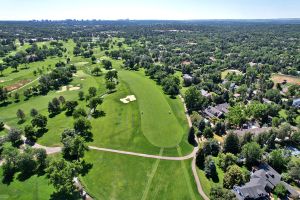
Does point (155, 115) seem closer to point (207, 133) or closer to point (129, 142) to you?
point (129, 142)

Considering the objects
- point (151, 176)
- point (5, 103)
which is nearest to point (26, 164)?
point (151, 176)

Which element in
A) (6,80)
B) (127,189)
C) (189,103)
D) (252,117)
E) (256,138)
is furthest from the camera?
(6,80)

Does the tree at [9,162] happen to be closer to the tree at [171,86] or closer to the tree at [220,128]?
the tree at [220,128]

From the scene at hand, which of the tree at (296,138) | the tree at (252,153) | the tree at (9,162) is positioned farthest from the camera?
the tree at (296,138)

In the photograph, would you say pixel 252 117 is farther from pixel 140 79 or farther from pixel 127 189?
pixel 140 79

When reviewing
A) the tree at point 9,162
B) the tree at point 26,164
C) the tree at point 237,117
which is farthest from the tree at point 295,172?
the tree at point 9,162

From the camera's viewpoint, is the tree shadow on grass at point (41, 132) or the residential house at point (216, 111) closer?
the tree shadow on grass at point (41, 132)

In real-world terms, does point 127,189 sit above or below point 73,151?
below

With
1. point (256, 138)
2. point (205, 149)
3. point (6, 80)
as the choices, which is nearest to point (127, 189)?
point (205, 149)
